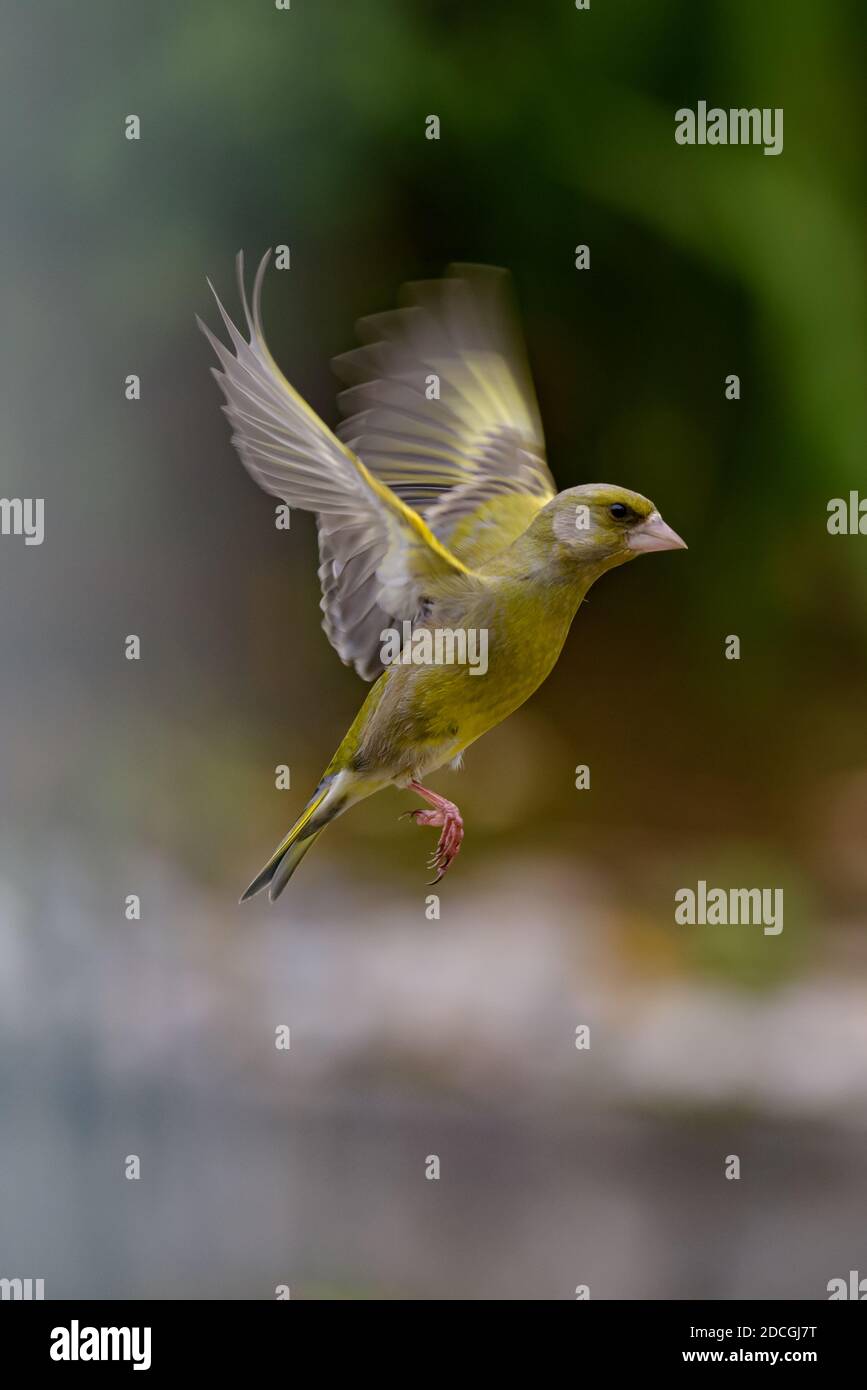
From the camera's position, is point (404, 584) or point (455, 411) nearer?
point (404, 584)

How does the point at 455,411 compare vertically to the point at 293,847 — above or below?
above

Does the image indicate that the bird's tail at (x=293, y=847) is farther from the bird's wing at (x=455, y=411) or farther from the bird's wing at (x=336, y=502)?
the bird's wing at (x=455, y=411)

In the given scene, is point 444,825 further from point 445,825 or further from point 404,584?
Result: point 404,584

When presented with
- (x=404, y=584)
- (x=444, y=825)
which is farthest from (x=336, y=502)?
(x=444, y=825)

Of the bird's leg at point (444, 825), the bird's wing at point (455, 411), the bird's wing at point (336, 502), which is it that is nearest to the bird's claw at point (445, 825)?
the bird's leg at point (444, 825)

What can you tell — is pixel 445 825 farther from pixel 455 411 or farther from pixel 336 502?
pixel 455 411

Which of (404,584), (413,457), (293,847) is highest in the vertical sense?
(413,457)
